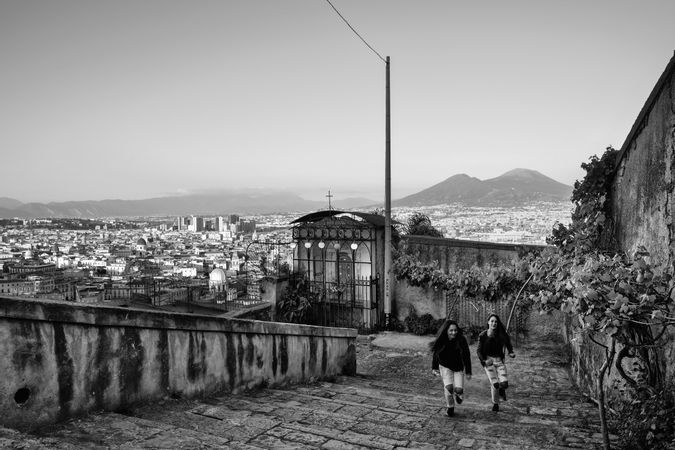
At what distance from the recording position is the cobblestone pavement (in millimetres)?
3350

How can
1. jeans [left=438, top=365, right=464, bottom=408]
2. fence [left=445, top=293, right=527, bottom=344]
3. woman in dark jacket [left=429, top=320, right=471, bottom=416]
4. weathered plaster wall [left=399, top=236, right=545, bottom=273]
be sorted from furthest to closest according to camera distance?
weathered plaster wall [left=399, top=236, right=545, bottom=273], fence [left=445, top=293, right=527, bottom=344], woman in dark jacket [left=429, top=320, right=471, bottom=416], jeans [left=438, top=365, right=464, bottom=408]

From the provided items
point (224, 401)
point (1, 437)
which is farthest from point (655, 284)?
point (1, 437)

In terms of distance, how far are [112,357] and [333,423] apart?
2.09 m

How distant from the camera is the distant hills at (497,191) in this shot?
102ft

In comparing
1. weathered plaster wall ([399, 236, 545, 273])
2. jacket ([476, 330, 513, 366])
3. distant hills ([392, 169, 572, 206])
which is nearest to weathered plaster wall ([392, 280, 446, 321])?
weathered plaster wall ([399, 236, 545, 273])

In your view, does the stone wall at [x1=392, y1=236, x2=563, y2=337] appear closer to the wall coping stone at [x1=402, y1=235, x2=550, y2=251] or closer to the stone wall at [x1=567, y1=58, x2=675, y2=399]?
the wall coping stone at [x1=402, y1=235, x2=550, y2=251]

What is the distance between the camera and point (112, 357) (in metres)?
4.02

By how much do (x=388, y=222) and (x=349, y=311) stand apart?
2.83 meters

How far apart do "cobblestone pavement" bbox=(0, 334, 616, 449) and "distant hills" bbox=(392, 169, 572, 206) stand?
24.9m

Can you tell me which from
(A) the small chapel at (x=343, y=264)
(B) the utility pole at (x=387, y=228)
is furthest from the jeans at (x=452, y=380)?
(A) the small chapel at (x=343, y=264)

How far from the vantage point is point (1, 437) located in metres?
2.72

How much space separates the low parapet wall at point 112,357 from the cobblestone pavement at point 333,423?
0.53ft

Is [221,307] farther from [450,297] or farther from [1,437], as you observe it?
[1,437]

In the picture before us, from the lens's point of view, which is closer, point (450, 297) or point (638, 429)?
point (638, 429)
